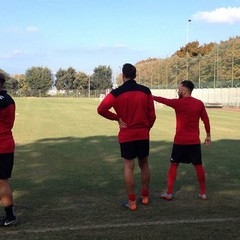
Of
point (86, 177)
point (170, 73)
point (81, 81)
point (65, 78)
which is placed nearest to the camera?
point (86, 177)

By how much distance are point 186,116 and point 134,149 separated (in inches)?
42.2

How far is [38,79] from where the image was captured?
10925 centimetres

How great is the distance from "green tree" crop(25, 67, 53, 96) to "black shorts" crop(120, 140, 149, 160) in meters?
104

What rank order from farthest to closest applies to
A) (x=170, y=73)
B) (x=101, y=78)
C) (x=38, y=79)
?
1. (x=101, y=78)
2. (x=38, y=79)
3. (x=170, y=73)

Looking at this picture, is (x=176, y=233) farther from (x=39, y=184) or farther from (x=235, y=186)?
(x=39, y=184)

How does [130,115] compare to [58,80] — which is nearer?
[130,115]

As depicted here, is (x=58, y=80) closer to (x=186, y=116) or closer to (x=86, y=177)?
(x=86, y=177)

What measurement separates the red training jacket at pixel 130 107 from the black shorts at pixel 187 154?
0.82 metres

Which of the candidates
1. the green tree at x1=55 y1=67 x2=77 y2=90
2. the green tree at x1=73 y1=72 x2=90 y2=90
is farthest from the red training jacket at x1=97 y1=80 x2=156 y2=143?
the green tree at x1=55 y1=67 x2=77 y2=90

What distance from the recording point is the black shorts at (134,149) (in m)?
5.89

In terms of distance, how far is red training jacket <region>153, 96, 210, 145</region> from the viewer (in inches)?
254


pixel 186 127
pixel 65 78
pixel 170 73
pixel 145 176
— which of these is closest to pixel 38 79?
pixel 65 78

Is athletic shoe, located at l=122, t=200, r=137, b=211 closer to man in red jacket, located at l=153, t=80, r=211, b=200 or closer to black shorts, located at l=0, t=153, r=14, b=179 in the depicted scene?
man in red jacket, located at l=153, t=80, r=211, b=200

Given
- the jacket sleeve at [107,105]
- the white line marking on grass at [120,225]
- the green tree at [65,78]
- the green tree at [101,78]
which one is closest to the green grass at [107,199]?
the white line marking on grass at [120,225]
